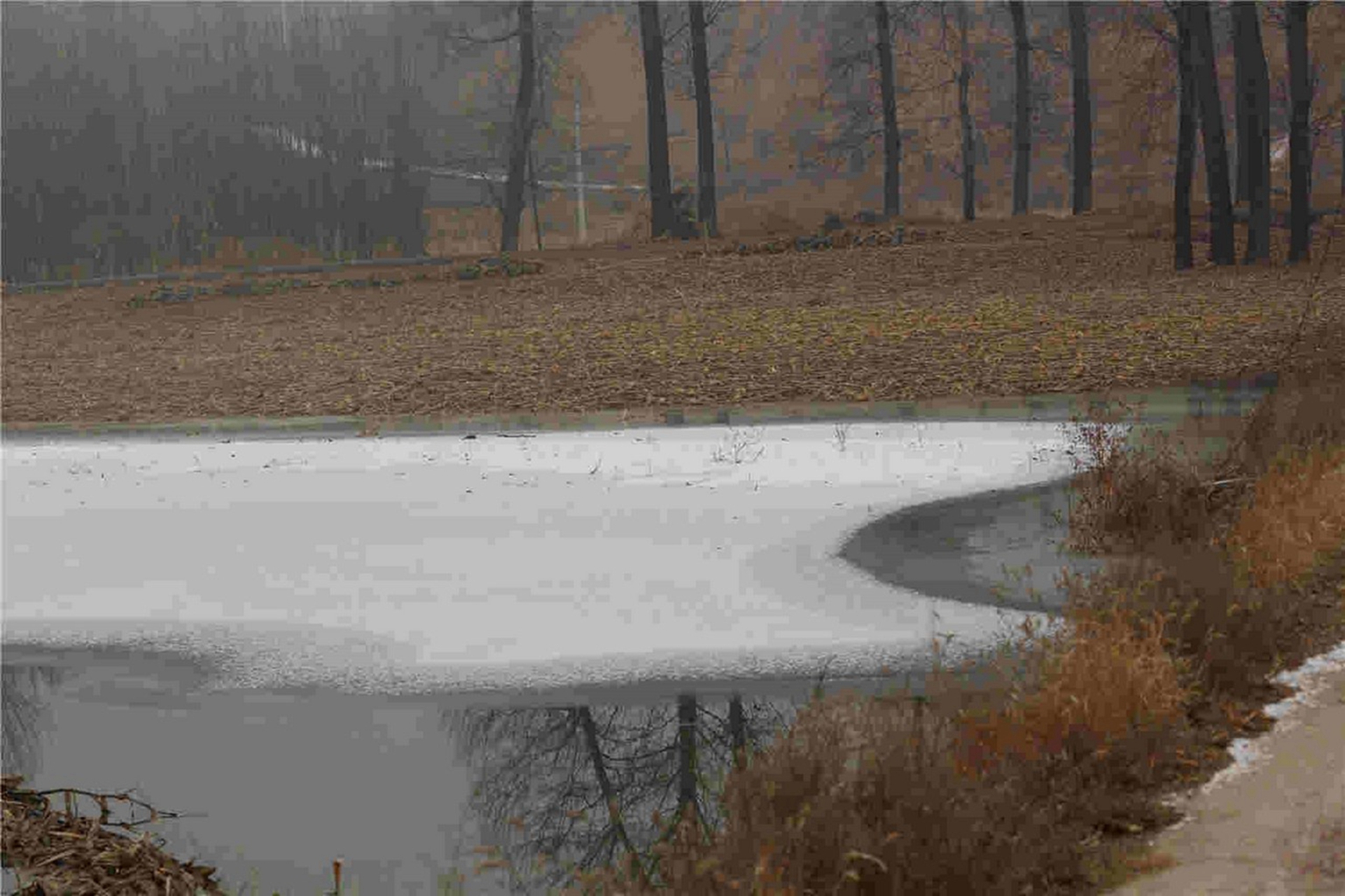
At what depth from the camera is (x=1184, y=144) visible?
2172 cm

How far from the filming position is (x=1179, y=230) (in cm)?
2258

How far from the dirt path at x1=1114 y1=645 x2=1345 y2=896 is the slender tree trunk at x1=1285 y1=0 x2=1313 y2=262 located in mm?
18373

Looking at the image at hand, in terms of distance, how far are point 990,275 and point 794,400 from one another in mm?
8746

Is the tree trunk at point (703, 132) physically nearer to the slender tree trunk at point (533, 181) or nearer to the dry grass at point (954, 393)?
the dry grass at point (954, 393)

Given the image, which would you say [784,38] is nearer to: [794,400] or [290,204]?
[290,204]

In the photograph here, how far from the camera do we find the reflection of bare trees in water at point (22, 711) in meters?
6.62

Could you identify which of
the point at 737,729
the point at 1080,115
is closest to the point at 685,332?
the point at 737,729

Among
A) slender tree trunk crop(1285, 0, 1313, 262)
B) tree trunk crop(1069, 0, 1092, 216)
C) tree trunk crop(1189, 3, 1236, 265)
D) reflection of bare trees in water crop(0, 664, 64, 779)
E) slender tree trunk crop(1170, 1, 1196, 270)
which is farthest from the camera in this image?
tree trunk crop(1069, 0, 1092, 216)

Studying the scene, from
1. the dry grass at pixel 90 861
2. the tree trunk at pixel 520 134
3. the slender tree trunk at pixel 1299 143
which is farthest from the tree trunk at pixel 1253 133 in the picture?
the dry grass at pixel 90 861

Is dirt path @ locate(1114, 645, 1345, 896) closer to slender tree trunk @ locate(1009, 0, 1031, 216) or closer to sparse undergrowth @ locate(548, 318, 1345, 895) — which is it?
sparse undergrowth @ locate(548, 318, 1345, 895)

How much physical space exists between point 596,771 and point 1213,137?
1881 centimetres

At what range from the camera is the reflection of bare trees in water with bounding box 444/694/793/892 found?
558 cm

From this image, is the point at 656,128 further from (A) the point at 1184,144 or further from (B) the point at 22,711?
(B) the point at 22,711

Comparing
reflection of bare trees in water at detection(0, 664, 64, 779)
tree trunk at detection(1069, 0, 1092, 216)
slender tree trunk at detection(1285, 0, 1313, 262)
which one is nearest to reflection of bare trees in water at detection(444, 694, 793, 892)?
reflection of bare trees in water at detection(0, 664, 64, 779)
